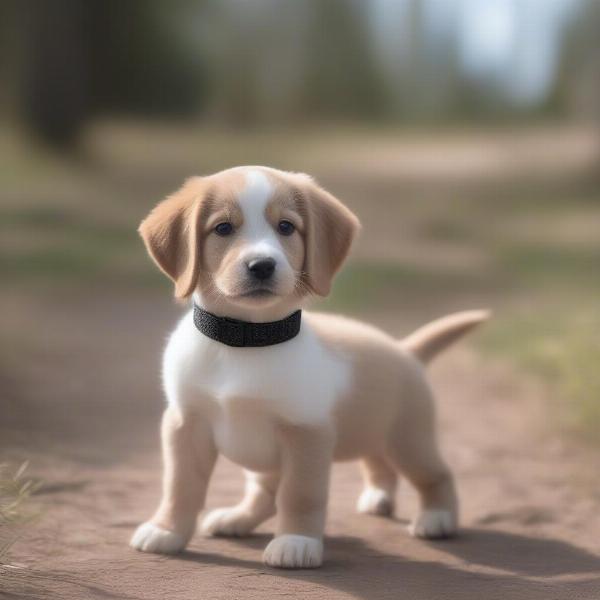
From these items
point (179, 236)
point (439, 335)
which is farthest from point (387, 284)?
point (179, 236)

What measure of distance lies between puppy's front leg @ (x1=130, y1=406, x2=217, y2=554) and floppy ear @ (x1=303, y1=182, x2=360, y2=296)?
1.64 ft

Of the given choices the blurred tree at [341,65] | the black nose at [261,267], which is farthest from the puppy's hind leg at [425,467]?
the blurred tree at [341,65]

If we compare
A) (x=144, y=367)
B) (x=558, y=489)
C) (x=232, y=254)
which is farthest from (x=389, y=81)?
(x=232, y=254)

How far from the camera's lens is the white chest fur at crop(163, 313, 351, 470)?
8.52ft

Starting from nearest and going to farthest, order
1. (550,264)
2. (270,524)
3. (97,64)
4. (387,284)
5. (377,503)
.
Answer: (270,524), (377,503), (387,284), (550,264), (97,64)

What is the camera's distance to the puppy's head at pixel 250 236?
245cm

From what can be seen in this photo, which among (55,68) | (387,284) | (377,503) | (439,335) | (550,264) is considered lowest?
(377,503)

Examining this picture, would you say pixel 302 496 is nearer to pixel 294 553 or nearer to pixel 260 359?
pixel 294 553

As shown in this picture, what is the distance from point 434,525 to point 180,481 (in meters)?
0.78

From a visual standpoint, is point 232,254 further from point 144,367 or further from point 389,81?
point 389,81

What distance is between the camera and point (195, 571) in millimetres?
2613

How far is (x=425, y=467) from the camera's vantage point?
9.88 ft

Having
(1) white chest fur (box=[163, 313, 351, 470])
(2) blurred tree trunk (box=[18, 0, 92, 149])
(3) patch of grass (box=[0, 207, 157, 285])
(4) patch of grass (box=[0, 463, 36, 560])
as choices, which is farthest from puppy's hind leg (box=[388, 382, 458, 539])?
(2) blurred tree trunk (box=[18, 0, 92, 149])

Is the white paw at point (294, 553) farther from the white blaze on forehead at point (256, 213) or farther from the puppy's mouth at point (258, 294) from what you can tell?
the white blaze on forehead at point (256, 213)
